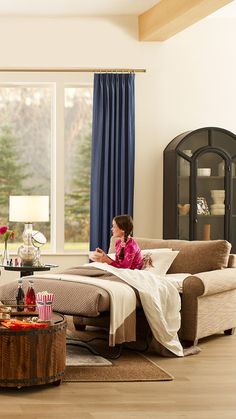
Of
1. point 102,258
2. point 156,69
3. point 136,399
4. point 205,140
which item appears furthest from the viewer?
point 156,69

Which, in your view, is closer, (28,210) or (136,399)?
(136,399)

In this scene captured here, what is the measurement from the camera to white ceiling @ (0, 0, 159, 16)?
7859 millimetres

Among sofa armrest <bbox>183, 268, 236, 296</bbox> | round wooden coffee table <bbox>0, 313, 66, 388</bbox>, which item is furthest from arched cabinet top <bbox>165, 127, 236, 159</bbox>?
round wooden coffee table <bbox>0, 313, 66, 388</bbox>

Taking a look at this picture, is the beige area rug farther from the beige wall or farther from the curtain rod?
the curtain rod

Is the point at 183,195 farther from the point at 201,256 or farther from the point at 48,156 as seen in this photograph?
the point at 201,256

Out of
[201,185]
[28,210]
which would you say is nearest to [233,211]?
[201,185]

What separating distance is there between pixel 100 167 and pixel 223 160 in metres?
1.32

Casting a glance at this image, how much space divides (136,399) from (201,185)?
4165 mm

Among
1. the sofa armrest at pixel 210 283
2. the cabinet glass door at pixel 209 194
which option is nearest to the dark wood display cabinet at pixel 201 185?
the cabinet glass door at pixel 209 194

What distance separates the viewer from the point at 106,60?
27.9ft

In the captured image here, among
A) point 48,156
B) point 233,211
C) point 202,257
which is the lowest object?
point 202,257

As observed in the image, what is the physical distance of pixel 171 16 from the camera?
762 centimetres

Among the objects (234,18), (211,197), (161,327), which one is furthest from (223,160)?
(161,327)

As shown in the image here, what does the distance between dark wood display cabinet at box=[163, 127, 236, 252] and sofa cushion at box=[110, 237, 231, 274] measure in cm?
149
